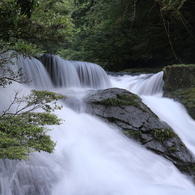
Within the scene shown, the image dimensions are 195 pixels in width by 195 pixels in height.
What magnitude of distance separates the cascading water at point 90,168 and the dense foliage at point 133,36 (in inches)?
345

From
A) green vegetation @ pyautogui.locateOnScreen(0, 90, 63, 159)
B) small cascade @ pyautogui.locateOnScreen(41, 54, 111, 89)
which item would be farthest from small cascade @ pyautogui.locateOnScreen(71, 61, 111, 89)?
green vegetation @ pyautogui.locateOnScreen(0, 90, 63, 159)

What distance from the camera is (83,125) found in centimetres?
536

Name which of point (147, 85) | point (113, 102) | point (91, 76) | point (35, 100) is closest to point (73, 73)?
point (91, 76)

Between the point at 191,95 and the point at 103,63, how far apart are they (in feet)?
33.4

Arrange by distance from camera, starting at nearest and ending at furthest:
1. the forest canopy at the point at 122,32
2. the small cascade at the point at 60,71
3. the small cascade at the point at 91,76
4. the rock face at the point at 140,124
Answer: the forest canopy at the point at 122,32 → the rock face at the point at 140,124 → the small cascade at the point at 60,71 → the small cascade at the point at 91,76

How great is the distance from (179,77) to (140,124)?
4.24 meters

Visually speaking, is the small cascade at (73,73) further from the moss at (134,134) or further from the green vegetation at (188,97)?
the moss at (134,134)

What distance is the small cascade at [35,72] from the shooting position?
24.7 feet

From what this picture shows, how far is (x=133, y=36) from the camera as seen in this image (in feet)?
50.1

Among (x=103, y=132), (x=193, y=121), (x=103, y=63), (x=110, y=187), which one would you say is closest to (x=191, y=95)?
(x=193, y=121)

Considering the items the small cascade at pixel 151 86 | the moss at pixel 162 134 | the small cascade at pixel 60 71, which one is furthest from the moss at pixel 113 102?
the small cascade at pixel 151 86

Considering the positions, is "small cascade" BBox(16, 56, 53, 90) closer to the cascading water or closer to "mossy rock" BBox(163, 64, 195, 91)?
the cascading water

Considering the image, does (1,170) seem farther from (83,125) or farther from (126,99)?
(126,99)

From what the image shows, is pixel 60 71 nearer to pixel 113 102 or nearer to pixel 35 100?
pixel 113 102
